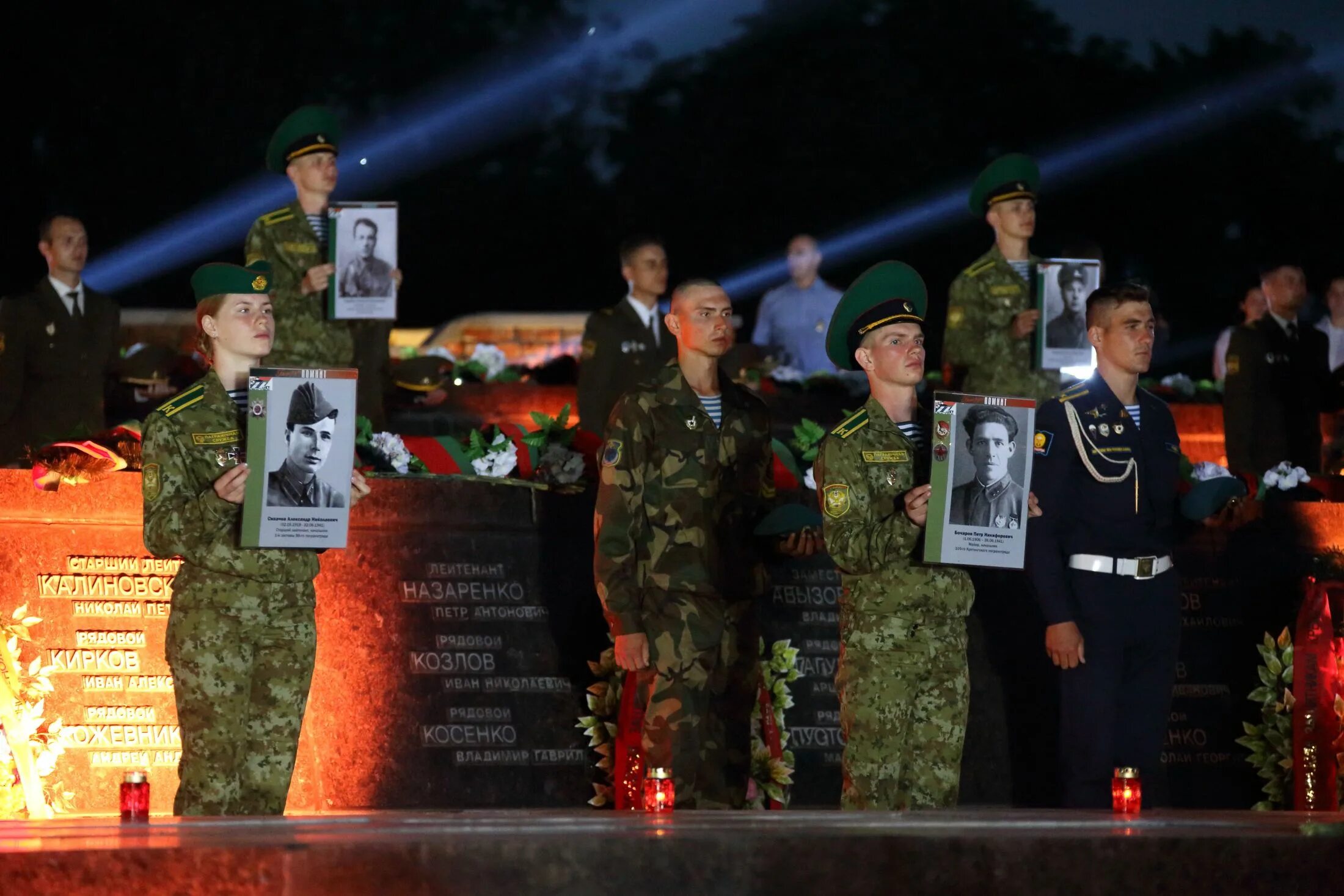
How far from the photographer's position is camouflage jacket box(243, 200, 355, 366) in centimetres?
960

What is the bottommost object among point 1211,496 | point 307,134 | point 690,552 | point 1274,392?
point 690,552

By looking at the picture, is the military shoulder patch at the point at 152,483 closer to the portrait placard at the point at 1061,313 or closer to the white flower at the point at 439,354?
the portrait placard at the point at 1061,313

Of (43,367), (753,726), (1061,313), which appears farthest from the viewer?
(43,367)

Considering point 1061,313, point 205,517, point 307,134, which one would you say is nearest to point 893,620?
point 205,517

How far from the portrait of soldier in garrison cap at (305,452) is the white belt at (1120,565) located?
8.06 ft

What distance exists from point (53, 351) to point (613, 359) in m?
2.89

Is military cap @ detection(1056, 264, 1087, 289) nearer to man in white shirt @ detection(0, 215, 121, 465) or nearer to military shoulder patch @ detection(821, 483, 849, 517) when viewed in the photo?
military shoulder patch @ detection(821, 483, 849, 517)

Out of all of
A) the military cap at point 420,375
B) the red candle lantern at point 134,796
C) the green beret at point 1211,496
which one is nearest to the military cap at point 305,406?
the red candle lantern at point 134,796

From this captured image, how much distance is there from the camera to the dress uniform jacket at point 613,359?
35.7 feet

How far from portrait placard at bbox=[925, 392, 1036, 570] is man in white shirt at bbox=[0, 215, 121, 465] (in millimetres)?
5810

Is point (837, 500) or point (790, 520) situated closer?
point (837, 500)

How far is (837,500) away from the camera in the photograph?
22.0 ft

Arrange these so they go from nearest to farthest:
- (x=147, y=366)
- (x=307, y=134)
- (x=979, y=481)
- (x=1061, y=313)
→ (x=979, y=481)
(x=1061, y=313)
(x=307, y=134)
(x=147, y=366)

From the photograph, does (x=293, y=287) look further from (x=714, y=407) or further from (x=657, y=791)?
(x=657, y=791)
